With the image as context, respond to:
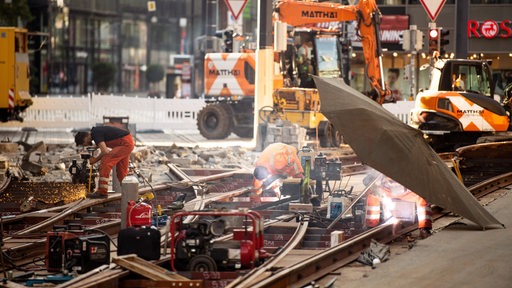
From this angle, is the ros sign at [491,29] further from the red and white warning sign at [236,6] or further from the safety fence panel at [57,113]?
the red and white warning sign at [236,6]

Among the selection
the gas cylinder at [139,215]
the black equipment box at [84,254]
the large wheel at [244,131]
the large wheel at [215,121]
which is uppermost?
the gas cylinder at [139,215]

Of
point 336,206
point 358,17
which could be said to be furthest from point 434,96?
point 336,206

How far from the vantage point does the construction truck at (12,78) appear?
45.6 m

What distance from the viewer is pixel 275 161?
20.8 meters

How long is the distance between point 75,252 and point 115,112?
33.8m

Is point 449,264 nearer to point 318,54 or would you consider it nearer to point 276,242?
point 276,242

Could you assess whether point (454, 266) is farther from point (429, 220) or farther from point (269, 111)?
point (269, 111)

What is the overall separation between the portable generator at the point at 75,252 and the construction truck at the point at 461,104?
63.4 feet

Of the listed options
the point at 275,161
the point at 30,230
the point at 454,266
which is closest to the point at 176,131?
the point at 275,161

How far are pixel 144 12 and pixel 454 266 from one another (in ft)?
343

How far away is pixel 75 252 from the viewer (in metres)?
13.8

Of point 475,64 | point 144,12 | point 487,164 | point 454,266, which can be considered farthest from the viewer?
point 144,12

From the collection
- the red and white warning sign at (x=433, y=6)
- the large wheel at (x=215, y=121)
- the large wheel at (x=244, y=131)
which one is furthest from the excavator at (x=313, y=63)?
the red and white warning sign at (x=433, y=6)

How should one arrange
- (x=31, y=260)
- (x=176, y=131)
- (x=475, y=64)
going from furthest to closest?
1. (x=176, y=131)
2. (x=475, y=64)
3. (x=31, y=260)
